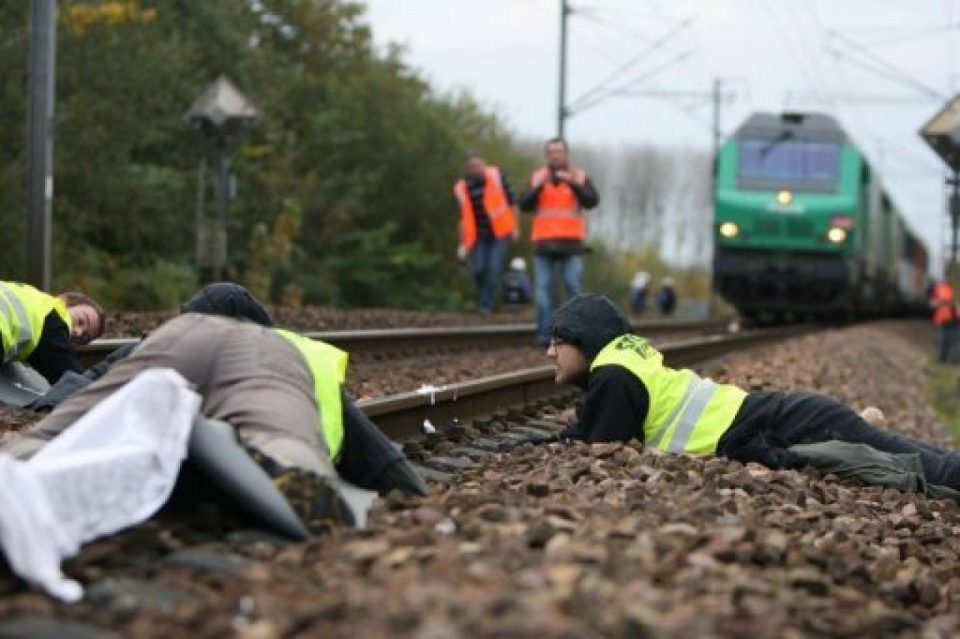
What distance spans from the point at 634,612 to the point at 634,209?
355 ft

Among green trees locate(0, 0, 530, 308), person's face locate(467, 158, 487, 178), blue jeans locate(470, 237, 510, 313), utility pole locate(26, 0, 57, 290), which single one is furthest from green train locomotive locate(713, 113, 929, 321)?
utility pole locate(26, 0, 57, 290)

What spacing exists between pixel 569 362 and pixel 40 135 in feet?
30.8

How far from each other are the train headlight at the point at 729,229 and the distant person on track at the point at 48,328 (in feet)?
57.5

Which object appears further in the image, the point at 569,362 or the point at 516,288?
the point at 516,288

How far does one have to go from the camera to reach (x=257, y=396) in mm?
4664

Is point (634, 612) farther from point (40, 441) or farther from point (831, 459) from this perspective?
point (831, 459)

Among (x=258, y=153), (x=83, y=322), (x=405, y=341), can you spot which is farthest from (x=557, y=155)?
(x=258, y=153)

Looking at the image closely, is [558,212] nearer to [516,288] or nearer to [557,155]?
[557,155]

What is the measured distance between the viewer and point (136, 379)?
169 inches

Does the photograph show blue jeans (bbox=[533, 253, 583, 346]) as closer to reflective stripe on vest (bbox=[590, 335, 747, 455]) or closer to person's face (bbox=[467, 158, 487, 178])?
person's face (bbox=[467, 158, 487, 178])

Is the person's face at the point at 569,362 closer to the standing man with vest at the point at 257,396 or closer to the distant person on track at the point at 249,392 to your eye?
the distant person on track at the point at 249,392

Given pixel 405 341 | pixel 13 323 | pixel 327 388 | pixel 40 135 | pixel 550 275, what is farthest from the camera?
pixel 40 135

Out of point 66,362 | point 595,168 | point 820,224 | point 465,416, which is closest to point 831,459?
point 465,416

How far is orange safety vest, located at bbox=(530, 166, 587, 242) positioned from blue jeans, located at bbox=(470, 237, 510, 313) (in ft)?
16.6
